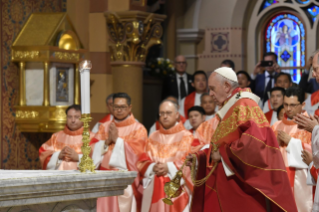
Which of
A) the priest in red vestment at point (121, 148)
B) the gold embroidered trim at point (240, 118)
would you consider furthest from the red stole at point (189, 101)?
the gold embroidered trim at point (240, 118)

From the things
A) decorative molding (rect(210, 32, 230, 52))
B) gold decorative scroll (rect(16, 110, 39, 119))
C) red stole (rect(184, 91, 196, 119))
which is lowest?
gold decorative scroll (rect(16, 110, 39, 119))

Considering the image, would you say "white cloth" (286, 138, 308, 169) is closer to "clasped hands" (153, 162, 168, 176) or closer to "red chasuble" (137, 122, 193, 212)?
"red chasuble" (137, 122, 193, 212)

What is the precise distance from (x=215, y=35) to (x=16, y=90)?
16.5ft

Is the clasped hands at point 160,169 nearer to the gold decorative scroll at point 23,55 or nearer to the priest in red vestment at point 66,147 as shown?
the priest in red vestment at point 66,147

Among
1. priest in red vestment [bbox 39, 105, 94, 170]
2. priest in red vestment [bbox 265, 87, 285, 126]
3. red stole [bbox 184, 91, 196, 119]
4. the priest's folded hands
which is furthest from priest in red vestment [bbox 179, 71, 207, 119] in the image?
the priest's folded hands

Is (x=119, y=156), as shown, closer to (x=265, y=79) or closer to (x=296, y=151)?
(x=296, y=151)

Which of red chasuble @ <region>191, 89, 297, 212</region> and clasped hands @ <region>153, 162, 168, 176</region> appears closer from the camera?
red chasuble @ <region>191, 89, 297, 212</region>

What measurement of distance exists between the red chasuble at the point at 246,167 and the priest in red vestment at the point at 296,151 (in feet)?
4.42

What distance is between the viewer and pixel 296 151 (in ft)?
20.0

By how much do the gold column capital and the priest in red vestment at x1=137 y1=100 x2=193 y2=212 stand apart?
229 cm

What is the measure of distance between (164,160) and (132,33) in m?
2.68

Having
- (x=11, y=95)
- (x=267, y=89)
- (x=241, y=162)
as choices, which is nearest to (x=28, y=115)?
(x=11, y=95)

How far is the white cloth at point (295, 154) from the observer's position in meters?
6.09

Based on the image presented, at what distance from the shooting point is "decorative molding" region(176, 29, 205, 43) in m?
11.3
